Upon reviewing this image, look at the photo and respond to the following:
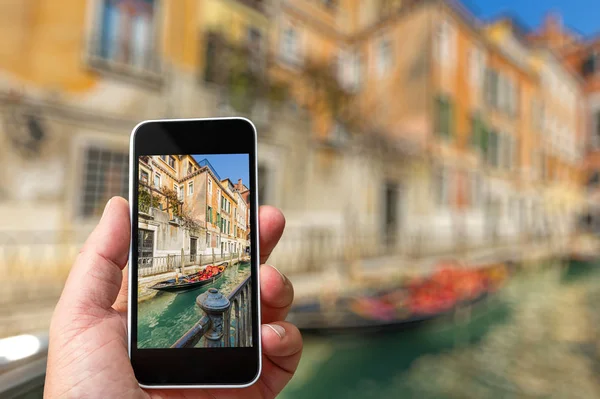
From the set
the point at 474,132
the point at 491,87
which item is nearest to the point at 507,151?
the point at 491,87

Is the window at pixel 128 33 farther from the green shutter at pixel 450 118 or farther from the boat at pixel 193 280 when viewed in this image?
the green shutter at pixel 450 118

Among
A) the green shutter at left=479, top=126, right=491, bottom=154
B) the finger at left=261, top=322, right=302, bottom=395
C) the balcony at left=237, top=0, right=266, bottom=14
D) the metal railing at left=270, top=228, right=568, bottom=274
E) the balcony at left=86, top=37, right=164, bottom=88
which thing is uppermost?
the balcony at left=237, top=0, right=266, bottom=14

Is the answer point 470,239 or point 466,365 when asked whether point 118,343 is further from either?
point 470,239

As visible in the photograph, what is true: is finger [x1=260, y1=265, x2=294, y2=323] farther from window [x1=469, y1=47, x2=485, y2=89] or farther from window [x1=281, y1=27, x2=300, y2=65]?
window [x1=469, y1=47, x2=485, y2=89]

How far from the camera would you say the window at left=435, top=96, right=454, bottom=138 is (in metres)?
11.9

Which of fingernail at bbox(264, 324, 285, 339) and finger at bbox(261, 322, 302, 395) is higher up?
fingernail at bbox(264, 324, 285, 339)

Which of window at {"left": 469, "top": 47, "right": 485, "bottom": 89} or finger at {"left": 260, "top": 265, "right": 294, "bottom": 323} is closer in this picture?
finger at {"left": 260, "top": 265, "right": 294, "bottom": 323}

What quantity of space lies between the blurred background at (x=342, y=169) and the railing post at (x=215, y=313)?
44cm

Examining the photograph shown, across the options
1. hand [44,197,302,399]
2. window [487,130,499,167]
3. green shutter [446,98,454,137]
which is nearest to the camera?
hand [44,197,302,399]

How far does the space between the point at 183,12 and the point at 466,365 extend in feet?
25.9

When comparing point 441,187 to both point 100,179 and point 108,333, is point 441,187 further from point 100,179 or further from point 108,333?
point 108,333

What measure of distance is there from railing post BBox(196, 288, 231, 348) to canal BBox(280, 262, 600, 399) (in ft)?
12.8

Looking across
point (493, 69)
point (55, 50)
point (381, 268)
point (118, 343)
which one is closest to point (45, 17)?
point (55, 50)

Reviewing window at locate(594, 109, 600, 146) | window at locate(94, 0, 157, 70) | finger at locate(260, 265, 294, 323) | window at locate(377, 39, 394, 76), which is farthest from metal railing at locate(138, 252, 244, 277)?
window at locate(594, 109, 600, 146)
